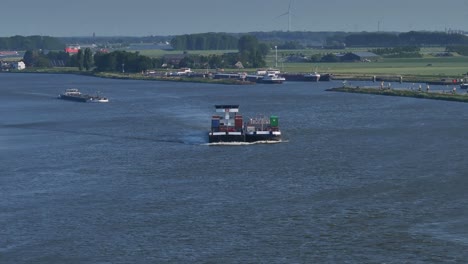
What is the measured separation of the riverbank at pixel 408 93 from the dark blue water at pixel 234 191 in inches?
247

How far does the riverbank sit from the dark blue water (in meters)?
6.27

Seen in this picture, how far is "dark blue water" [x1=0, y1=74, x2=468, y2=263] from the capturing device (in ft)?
48.2

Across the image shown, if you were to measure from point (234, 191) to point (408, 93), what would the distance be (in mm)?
24079

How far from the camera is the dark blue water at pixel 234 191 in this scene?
578 inches

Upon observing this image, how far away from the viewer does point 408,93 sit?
41562 millimetres

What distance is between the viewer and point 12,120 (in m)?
33.2

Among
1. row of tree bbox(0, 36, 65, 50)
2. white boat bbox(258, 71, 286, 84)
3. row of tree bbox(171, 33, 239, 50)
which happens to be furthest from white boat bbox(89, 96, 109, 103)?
row of tree bbox(0, 36, 65, 50)

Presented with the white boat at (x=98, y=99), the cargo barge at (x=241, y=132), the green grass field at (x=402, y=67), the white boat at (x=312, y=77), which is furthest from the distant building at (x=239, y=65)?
the cargo barge at (x=241, y=132)

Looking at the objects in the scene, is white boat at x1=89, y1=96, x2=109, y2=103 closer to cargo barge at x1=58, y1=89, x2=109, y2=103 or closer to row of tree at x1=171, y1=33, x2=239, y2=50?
cargo barge at x1=58, y1=89, x2=109, y2=103

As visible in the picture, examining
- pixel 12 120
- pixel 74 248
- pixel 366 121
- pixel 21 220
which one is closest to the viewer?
pixel 74 248

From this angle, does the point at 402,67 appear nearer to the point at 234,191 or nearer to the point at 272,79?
the point at 272,79

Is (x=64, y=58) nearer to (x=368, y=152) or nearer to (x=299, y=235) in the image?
(x=368, y=152)

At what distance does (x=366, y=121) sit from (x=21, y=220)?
1626 cm

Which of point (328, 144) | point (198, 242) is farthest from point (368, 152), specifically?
point (198, 242)
